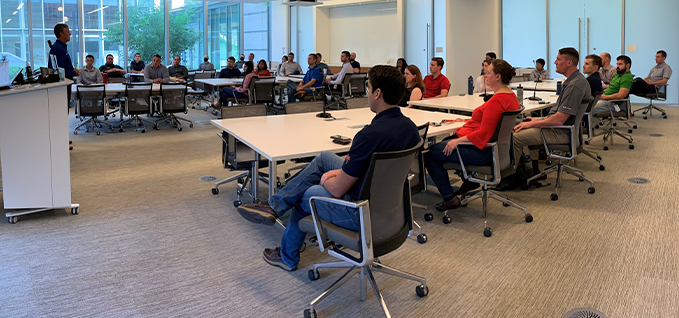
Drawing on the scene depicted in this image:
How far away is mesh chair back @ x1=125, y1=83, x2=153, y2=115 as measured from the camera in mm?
9258

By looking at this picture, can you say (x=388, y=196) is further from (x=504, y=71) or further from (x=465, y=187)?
(x=465, y=187)

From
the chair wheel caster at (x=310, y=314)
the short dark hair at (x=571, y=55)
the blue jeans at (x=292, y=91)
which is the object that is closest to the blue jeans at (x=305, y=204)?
the chair wheel caster at (x=310, y=314)

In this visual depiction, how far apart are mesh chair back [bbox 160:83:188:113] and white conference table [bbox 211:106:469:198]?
4.34 metres

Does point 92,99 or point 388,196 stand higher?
point 92,99

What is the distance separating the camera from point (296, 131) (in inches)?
188

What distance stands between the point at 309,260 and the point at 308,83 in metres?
8.05

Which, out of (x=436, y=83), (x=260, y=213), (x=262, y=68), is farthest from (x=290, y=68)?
(x=260, y=213)

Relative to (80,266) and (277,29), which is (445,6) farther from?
(80,266)

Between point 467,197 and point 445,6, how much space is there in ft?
33.8

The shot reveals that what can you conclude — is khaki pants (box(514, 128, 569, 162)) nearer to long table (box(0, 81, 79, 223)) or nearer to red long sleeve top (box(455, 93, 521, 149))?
red long sleeve top (box(455, 93, 521, 149))

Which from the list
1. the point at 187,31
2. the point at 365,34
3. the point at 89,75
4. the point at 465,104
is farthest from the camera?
the point at 187,31

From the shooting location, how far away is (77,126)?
9.47 m

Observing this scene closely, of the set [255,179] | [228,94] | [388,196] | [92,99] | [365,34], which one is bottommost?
[255,179]

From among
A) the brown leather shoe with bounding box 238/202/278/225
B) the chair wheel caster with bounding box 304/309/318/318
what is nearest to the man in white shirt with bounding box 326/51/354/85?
the brown leather shoe with bounding box 238/202/278/225
